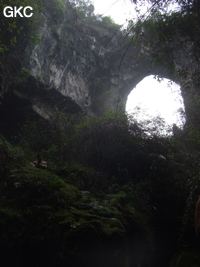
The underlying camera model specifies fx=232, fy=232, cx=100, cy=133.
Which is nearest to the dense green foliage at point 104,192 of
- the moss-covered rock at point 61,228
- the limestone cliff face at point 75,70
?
the moss-covered rock at point 61,228

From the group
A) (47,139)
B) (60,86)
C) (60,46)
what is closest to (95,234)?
(47,139)

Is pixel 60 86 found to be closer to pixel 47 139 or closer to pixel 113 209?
pixel 47 139

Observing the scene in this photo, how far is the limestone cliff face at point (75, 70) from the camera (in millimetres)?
13484

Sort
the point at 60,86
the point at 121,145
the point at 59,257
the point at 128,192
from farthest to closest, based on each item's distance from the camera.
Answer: the point at 60,86
the point at 121,145
the point at 128,192
the point at 59,257

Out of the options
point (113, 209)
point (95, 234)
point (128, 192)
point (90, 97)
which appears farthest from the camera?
point (90, 97)

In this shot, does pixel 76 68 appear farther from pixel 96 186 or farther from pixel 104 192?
pixel 104 192

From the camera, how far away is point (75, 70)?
17.0 metres

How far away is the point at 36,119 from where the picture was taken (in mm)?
13172

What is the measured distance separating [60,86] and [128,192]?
30.5 feet

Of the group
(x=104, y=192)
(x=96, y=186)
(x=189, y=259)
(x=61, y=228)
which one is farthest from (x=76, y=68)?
(x=189, y=259)

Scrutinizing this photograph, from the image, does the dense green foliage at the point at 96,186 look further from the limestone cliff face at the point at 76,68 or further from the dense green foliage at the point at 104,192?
the limestone cliff face at the point at 76,68

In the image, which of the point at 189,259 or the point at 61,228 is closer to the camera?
the point at 189,259

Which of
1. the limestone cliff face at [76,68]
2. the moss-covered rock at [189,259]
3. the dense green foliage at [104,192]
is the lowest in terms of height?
the moss-covered rock at [189,259]

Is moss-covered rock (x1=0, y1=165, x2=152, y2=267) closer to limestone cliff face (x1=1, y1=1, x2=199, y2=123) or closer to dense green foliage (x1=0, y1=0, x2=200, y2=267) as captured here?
dense green foliage (x1=0, y1=0, x2=200, y2=267)
